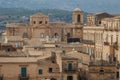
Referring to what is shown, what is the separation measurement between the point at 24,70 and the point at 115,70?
9.90 m

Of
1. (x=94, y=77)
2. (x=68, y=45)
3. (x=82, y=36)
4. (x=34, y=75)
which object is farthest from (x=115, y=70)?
(x=82, y=36)

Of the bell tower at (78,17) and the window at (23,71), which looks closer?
the window at (23,71)

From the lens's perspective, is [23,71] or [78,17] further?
[78,17]

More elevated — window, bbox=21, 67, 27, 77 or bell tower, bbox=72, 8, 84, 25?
bell tower, bbox=72, 8, 84, 25

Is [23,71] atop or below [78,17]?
below

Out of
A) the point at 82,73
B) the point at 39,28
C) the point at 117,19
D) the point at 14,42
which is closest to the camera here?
the point at 82,73

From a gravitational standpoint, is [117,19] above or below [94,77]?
above

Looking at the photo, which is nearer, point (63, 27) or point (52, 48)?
point (52, 48)

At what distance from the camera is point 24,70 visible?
2608 inches

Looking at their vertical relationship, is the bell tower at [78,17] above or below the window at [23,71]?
above

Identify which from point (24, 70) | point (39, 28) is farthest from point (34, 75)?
point (39, 28)

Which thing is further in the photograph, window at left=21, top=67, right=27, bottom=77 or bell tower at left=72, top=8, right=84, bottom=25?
bell tower at left=72, top=8, right=84, bottom=25

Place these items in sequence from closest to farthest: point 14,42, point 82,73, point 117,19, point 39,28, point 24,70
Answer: point 24,70 < point 82,73 < point 117,19 < point 14,42 < point 39,28

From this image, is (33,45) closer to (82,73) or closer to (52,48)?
(52,48)
